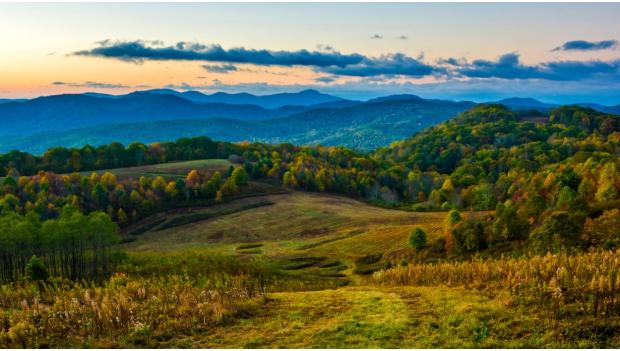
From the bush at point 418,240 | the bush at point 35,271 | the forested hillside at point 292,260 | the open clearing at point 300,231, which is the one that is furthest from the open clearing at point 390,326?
the open clearing at point 300,231

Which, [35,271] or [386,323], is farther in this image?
[35,271]

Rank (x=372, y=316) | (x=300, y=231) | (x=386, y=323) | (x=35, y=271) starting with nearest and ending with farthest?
1. (x=386, y=323)
2. (x=372, y=316)
3. (x=35, y=271)
4. (x=300, y=231)

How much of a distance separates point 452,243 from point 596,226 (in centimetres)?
2823

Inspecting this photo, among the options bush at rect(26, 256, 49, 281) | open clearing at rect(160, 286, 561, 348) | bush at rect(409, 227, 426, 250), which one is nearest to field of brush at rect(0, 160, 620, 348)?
open clearing at rect(160, 286, 561, 348)

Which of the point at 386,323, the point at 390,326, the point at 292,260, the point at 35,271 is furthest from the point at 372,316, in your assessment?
the point at 292,260

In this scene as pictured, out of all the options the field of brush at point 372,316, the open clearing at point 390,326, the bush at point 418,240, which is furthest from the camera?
the bush at point 418,240

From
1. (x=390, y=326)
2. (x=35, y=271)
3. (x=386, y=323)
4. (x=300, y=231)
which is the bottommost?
(x=300, y=231)

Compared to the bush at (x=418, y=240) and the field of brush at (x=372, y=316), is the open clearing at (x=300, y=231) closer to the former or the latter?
the bush at (x=418, y=240)

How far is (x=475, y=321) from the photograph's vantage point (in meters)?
25.4

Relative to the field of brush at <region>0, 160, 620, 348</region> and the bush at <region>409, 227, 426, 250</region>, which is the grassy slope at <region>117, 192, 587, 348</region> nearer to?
the field of brush at <region>0, 160, 620, 348</region>

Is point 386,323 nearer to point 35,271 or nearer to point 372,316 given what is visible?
point 372,316

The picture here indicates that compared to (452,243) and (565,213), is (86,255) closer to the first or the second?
(452,243)

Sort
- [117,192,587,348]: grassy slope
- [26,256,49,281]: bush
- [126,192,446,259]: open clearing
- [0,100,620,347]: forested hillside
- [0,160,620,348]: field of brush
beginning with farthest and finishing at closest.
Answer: [126,192,446,259]: open clearing, [26,256,49,281]: bush, [0,100,620,347]: forested hillside, [0,160,620,348]: field of brush, [117,192,587,348]: grassy slope

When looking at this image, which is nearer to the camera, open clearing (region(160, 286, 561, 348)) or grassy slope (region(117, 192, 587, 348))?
open clearing (region(160, 286, 561, 348))
